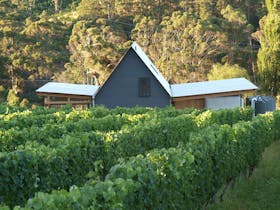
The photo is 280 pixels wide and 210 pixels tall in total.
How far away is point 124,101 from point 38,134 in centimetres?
1866

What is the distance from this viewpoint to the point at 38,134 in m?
9.91

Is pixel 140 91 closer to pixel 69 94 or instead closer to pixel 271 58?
pixel 69 94

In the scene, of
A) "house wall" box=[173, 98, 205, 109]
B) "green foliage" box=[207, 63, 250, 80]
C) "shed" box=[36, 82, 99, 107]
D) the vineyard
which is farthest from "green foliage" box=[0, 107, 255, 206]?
"green foliage" box=[207, 63, 250, 80]

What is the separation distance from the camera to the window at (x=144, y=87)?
28.4m

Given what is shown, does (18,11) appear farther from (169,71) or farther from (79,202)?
(79,202)

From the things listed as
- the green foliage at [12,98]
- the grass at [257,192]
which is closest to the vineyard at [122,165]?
the grass at [257,192]

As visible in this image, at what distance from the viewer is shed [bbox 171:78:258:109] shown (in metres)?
27.6

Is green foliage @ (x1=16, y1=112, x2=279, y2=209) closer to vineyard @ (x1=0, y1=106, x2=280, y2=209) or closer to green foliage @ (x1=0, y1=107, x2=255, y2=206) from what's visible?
vineyard @ (x1=0, y1=106, x2=280, y2=209)

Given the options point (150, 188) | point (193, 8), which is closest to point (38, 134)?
point (150, 188)

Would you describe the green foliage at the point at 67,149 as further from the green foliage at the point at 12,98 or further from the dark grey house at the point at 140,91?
the green foliage at the point at 12,98

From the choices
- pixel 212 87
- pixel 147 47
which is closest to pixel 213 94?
pixel 212 87

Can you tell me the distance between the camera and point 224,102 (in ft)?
93.8

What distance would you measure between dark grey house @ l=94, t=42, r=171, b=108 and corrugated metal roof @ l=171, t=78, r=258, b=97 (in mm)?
1118

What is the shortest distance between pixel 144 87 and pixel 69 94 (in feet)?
14.6
